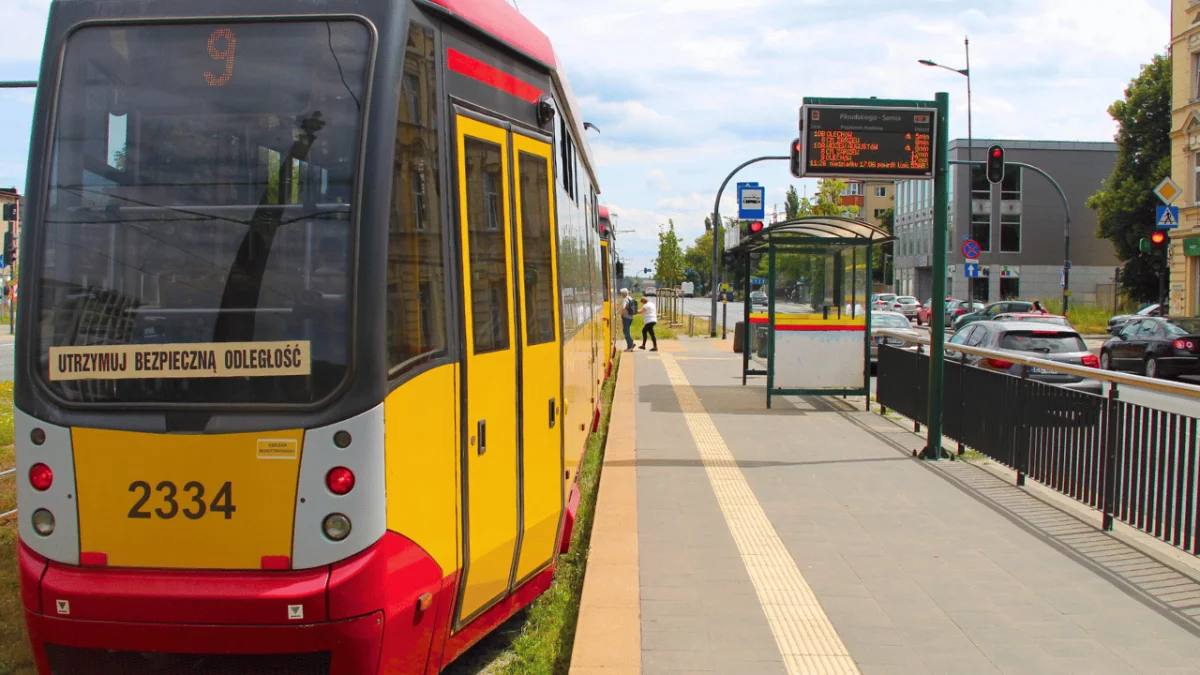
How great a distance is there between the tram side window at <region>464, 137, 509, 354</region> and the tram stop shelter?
945cm

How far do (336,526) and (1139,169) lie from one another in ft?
196

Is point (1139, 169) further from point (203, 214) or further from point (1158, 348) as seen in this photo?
point (203, 214)

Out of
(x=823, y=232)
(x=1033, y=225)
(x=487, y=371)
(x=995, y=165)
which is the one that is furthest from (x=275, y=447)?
(x=1033, y=225)

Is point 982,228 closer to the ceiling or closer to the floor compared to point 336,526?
closer to the ceiling

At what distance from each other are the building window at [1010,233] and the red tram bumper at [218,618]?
2684 inches

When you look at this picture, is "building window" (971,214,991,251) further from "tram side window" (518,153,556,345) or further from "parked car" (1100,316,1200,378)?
"tram side window" (518,153,556,345)

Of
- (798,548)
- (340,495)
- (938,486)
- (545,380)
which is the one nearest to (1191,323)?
(938,486)

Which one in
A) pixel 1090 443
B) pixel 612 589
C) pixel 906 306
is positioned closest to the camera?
pixel 612 589

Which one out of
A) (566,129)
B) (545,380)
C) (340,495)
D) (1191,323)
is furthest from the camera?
(1191,323)

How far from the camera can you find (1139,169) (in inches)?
2148

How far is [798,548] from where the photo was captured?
6797 mm

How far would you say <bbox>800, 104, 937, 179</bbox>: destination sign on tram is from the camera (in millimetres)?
11062

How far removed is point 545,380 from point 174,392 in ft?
7.00

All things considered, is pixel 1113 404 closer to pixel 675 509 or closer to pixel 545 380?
pixel 675 509
